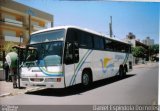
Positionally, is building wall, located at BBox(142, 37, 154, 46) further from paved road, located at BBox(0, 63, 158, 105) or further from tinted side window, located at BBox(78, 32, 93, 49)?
tinted side window, located at BBox(78, 32, 93, 49)

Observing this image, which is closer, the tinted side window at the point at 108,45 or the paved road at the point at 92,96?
the paved road at the point at 92,96

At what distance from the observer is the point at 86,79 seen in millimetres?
10234

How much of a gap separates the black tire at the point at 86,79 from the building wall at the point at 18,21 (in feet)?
7.93

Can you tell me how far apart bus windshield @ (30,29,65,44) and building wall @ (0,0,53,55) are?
39cm

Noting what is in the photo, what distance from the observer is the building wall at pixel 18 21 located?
8.93 m

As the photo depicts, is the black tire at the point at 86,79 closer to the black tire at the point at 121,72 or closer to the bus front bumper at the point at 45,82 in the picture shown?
the bus front bumper at the point at 45,82

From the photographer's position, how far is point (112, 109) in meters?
7.71

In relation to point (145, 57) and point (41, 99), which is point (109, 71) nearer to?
point (145, 57)

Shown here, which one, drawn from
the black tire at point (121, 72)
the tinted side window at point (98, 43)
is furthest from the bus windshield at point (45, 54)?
the black tire at point (121, 72)

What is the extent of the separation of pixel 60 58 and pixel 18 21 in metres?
3.24

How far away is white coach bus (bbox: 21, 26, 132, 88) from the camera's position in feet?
28.3

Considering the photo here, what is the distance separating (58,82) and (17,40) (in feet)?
9.93

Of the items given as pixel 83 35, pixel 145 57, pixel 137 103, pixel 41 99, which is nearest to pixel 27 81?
pixel 41 99

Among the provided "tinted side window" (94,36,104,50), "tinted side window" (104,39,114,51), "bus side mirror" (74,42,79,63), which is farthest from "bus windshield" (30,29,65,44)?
"tinted side window" (104,39,114,51)
